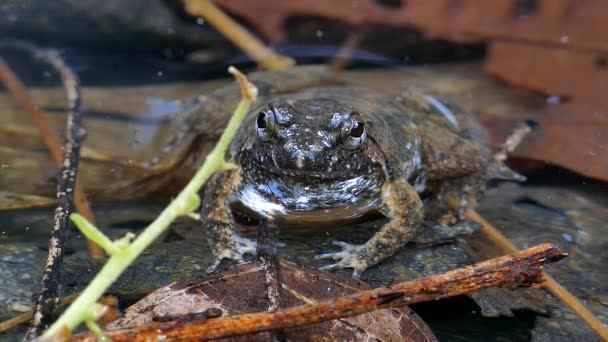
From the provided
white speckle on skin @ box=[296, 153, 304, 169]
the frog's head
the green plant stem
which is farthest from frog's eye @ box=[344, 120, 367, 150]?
the green plant stem

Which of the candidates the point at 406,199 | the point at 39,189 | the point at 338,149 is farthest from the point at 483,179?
the point at 39,189

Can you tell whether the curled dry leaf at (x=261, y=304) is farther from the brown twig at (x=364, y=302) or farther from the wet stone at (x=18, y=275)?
the wet stone at (x=18, y=275)

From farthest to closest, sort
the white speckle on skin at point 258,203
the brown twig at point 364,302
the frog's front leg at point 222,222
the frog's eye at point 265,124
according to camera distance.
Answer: the white speckle on skin at point 258,203
the frog's eye at point 265,124
the frog's front leg at point 222,222
the brown twig at point 364,302

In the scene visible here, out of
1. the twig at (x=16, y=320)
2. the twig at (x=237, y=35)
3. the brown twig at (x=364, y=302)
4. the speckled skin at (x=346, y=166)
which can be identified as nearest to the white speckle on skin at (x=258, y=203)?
the speckled skin at (x=346, y=166)

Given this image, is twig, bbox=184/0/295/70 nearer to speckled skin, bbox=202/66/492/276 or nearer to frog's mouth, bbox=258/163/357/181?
speckled skin, bbox=202/66/492/276

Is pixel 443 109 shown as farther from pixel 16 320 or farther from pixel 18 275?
pixel 16 320

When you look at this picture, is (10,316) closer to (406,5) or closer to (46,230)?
(46,230)
